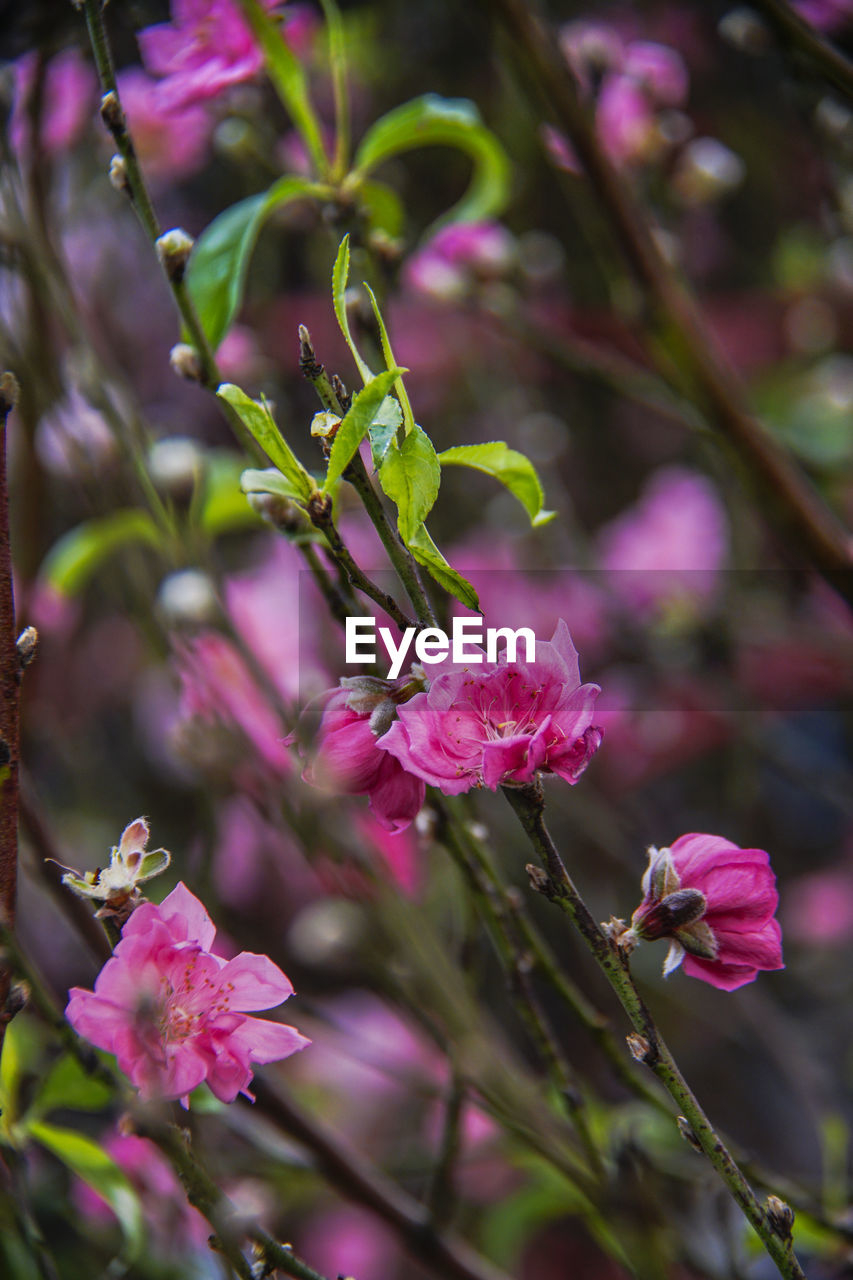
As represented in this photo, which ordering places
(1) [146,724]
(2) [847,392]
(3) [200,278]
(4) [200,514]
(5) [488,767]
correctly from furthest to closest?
(1) [146,724] < (2) [847,392] < (4) [200,514] < (3) [200,278] < (5) [488,767]

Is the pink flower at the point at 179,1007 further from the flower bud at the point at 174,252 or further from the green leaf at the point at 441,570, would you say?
the flower bud at the point at 174,252

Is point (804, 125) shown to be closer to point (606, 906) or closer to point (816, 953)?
point (606, 906)

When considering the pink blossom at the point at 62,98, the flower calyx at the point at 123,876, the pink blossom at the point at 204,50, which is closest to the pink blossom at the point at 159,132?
the pink blossom at the point at 62,98

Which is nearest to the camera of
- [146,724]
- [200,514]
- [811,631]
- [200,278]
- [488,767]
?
[488,767]

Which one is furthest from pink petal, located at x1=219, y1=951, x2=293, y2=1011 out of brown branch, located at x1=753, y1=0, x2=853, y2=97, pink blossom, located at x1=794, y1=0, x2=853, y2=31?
pink blossom, located at x1=794, y1=0, x2=853, y2=31

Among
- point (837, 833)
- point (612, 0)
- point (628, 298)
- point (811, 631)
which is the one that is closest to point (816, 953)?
point (837, 833)

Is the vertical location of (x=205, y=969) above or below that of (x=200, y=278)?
below

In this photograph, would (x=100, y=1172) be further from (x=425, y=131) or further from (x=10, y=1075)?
(x=425, y=131)

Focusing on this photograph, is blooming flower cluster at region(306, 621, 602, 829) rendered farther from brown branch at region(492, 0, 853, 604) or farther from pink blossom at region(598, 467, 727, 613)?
pink blossom at region(598, 467, 727, 613)
